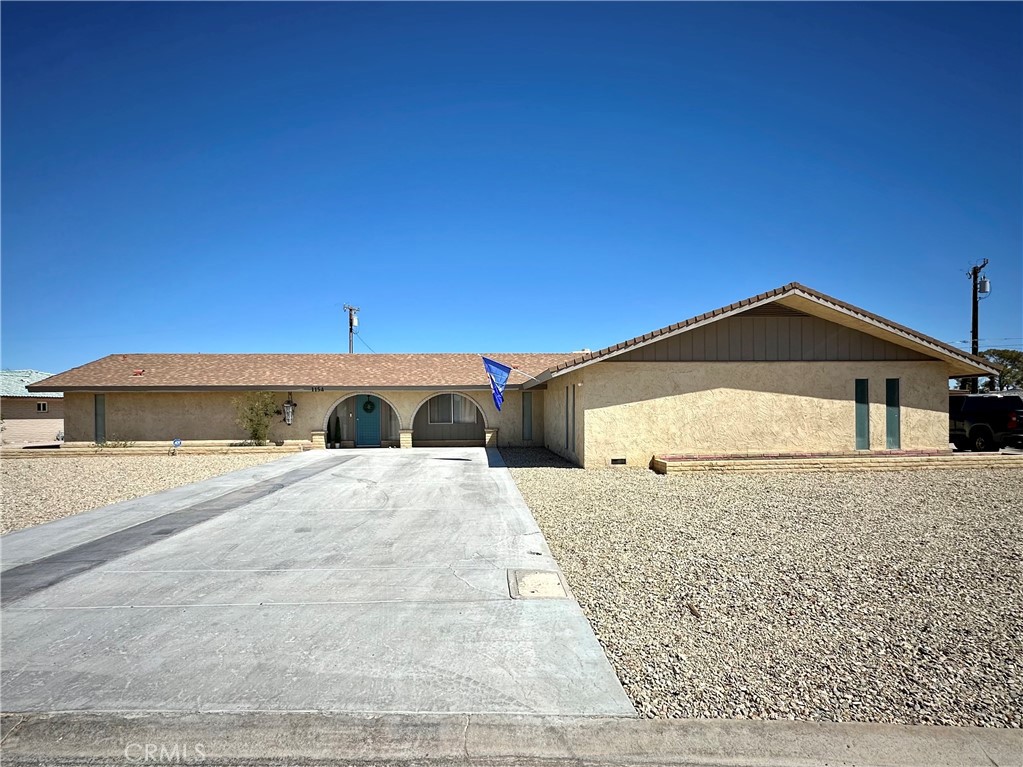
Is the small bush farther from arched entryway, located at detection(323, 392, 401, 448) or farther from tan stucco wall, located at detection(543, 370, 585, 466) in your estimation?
tan stucco wall, located at detection(543, 370, 585, 466)

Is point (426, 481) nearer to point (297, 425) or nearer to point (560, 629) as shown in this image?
point (560, 629)

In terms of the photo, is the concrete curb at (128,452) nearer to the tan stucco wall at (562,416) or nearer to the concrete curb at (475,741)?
the tan stucco wall at (562,416)

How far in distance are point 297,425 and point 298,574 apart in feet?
55.2

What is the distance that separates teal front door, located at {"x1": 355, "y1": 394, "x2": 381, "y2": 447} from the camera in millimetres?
23578

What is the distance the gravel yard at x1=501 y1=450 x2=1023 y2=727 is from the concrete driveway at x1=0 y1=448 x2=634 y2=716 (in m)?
0.51

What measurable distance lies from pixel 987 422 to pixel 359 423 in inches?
892

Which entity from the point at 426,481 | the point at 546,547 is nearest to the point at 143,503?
the point at 426,481

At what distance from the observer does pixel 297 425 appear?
21.9 meters

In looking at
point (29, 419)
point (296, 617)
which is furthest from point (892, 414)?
point (29, 419)

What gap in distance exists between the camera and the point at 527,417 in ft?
74.0

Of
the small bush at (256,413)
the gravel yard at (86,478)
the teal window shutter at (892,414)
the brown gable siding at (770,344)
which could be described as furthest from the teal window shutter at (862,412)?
the small bush at (256,413)

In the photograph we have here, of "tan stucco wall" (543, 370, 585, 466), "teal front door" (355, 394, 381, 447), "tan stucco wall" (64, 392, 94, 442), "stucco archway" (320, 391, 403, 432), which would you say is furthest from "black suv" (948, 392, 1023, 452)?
"tan stucco wall" (64, 392, 94, 442)

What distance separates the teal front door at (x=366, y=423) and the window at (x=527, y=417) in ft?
20.2

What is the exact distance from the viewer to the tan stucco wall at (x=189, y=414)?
21406 mm
